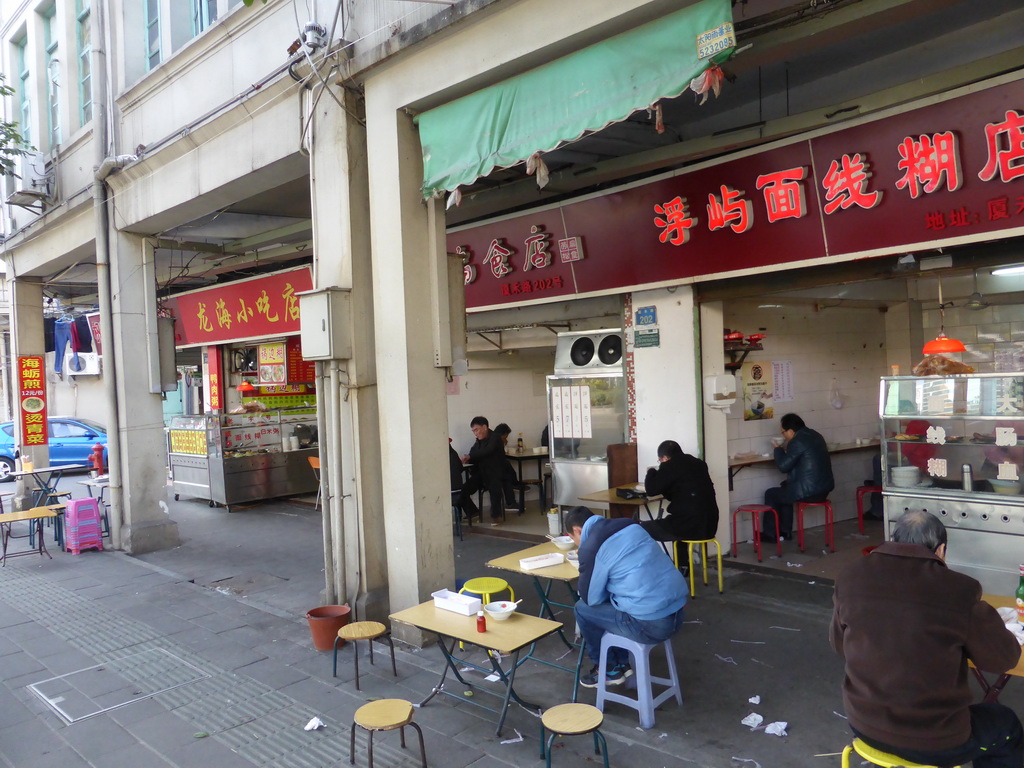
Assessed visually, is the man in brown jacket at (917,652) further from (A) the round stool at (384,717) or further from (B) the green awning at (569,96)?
(B) the green awning at (569,96)

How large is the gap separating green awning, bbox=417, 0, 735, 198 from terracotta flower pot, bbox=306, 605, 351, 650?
3.57m

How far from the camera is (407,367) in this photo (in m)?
5.76

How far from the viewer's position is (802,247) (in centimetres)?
612

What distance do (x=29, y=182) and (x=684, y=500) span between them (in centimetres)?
1255

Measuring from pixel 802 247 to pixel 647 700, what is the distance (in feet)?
13.2

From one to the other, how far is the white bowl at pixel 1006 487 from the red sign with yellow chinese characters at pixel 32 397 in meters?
14.1

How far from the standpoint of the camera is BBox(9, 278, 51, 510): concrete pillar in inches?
494

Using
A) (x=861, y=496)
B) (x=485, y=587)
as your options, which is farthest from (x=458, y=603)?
(x=861, y=496)

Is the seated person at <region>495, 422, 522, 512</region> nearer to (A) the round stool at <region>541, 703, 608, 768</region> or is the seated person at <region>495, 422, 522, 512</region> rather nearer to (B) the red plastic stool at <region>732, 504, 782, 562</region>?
(B) the red plastic stool at <region>732, 504, 782, 562</region>

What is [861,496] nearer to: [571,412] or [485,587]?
[571,412]

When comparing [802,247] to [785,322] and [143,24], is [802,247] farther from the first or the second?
[143,24]

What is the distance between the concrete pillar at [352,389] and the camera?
6.12 metres

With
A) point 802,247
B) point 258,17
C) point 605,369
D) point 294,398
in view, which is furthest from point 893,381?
point 294,398

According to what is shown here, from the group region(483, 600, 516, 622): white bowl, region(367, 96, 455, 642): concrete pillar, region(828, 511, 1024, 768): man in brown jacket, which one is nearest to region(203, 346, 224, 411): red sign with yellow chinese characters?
region(367, 96, 455, 642): concrete pillar
